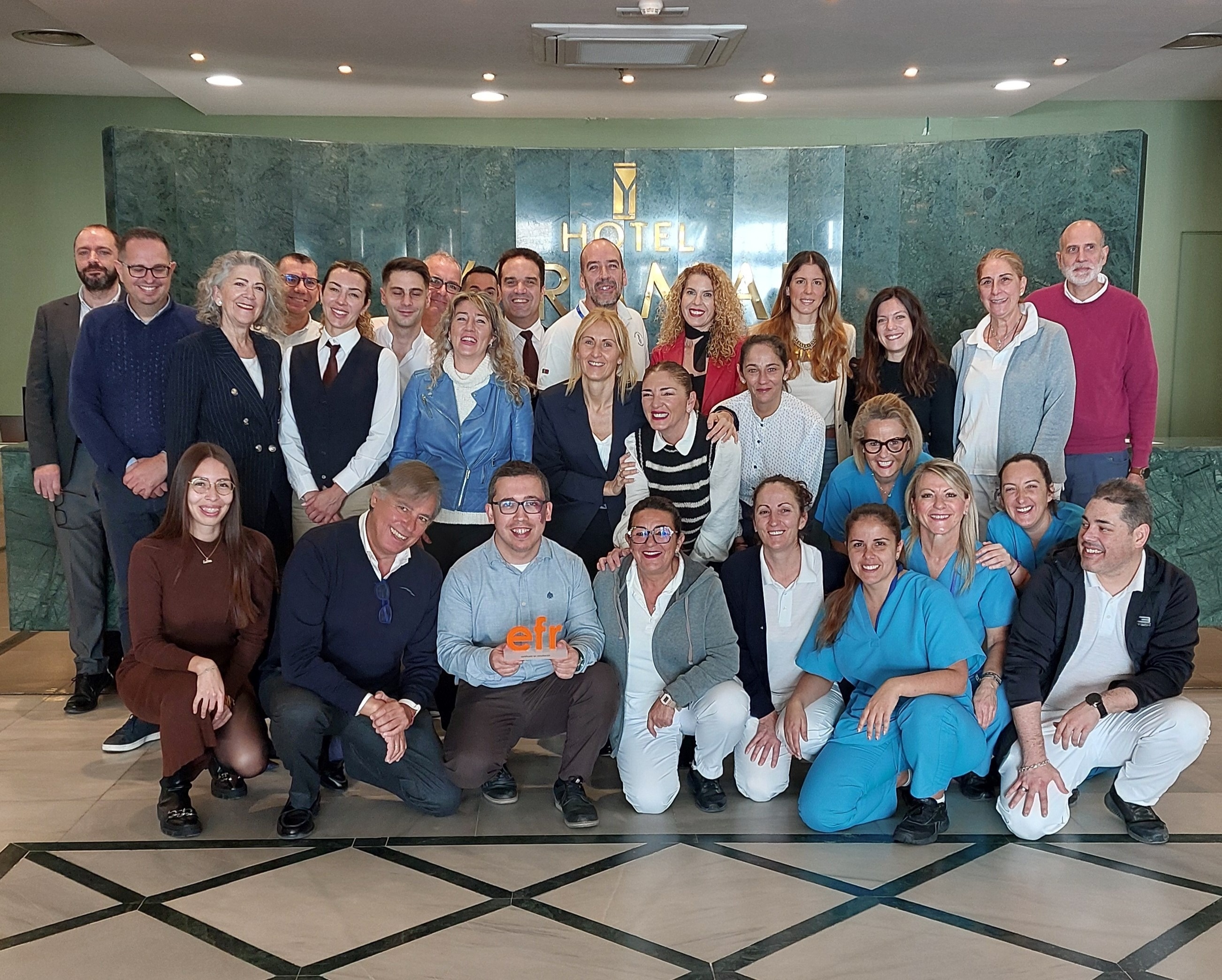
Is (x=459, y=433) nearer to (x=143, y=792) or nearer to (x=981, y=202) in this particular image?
(x=143, y=792)

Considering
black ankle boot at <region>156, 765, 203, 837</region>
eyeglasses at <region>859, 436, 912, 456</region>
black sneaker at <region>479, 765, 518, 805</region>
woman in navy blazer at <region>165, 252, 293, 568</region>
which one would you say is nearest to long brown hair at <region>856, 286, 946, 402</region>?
eyeglasses at <region>859, 436, 912, 456</region>

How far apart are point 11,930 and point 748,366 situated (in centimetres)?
279

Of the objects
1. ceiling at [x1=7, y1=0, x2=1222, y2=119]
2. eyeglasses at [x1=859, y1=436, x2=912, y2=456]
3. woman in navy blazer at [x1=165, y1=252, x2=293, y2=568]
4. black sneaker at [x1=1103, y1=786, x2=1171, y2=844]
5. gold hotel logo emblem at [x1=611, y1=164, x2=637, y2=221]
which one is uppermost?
ceiling at [x1=7, y1=0, x2=1222, y2=119]

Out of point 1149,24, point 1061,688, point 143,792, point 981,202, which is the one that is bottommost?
point 143,792

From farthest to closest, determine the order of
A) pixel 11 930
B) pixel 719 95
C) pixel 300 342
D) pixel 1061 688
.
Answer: pixel 719 95, pixel 300 342, pixel 1061 688, pixel 11 930

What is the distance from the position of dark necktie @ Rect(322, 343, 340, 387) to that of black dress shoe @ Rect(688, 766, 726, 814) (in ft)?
5.99

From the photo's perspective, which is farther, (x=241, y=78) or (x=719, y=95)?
(x=719, y=95)

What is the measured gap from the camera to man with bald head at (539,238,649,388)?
184 inches

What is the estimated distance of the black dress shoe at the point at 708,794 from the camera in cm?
363

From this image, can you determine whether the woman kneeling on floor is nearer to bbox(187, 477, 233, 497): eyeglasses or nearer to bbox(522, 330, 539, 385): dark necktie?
bbox(187, 477, 233, 497): eyeglasses

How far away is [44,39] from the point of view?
7109 millimetres

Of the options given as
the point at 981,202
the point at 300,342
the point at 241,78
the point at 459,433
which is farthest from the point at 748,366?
the point at 241,78

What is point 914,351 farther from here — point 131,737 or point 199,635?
point 131,737

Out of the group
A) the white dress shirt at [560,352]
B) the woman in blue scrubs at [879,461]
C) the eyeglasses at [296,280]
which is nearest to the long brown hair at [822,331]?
the woman in blue scrubs at [879,461]
